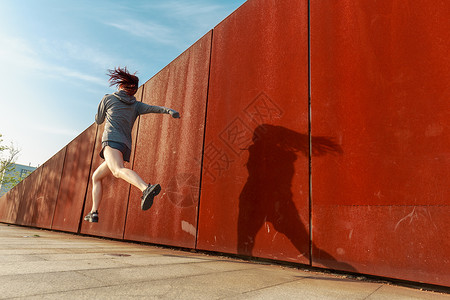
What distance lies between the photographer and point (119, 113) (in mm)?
3488

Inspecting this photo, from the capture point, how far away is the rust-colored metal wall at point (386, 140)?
6.84ft

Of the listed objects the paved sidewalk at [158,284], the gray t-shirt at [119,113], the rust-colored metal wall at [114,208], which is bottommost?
the paved sidewalk at [158,284]

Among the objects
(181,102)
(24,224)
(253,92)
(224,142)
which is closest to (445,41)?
(253,92)

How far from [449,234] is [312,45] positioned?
2.11 metres

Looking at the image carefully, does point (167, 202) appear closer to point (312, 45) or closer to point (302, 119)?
point (302, 119)

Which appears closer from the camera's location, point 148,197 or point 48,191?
point 148,197

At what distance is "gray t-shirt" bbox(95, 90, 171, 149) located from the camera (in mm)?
3371

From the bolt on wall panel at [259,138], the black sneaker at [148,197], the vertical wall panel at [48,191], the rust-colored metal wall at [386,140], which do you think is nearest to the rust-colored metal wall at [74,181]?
the vertical wall panel at [48,191]

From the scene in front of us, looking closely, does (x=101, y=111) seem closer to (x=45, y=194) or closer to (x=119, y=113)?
(x=119, y=113)

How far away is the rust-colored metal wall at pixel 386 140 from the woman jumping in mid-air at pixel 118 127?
1863 mm

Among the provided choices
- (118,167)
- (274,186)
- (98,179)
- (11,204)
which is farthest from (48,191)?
(274,186)

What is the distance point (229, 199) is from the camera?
3.46 m

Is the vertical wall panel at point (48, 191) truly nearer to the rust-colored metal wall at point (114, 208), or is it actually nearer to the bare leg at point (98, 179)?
the rust-colored metal wall at point (114, 208)

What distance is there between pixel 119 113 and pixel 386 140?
296 cm
